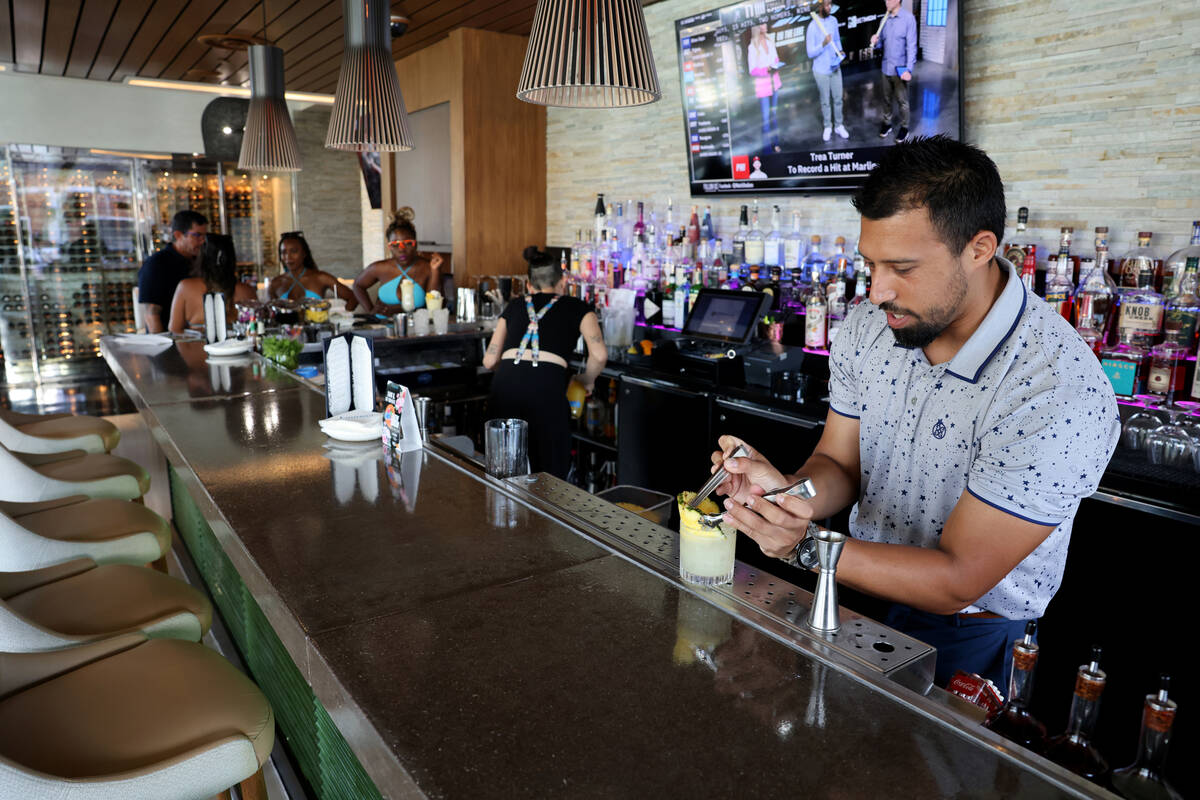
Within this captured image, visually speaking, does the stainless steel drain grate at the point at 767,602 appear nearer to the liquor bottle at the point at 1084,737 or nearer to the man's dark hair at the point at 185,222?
the liquor bottle at the point at 1084,737

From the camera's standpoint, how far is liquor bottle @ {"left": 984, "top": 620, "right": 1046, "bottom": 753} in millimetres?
1093

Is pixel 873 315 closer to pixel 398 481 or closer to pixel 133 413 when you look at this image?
pixel 398 481

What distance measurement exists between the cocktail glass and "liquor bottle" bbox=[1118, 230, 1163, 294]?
2162 millimetres

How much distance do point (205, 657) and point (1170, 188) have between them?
3281 millimetres

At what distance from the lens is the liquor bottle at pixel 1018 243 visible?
307 centimetres

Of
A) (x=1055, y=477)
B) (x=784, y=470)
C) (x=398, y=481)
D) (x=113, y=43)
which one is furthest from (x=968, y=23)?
(x=113, y=43)

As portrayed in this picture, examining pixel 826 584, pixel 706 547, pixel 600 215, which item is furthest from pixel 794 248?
pixel 826 584

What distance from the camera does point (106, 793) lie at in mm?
1202

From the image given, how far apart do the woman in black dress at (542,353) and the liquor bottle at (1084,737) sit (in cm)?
314

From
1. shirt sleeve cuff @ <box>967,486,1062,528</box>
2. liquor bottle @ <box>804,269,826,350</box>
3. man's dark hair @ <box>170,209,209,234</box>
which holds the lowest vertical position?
shirt sleeve cuff @ <box>967,486,1062,528</box>

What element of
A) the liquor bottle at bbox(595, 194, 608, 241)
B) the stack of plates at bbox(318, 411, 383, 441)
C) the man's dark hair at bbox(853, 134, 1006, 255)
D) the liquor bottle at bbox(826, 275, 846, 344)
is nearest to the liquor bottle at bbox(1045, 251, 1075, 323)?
the liquor bottle at bbox(826, 275, 846, 344)

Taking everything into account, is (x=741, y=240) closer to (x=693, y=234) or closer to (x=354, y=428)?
(x=693, y=234)

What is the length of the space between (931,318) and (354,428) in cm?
165

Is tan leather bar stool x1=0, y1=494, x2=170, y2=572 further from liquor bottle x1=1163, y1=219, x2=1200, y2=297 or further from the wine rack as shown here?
the wine rack
